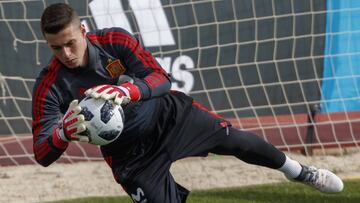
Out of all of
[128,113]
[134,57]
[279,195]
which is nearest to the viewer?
[134,57]

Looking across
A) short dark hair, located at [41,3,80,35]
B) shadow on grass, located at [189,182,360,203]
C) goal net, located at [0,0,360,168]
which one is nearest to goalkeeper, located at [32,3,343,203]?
short dark hair, located at [41,3,80,35]

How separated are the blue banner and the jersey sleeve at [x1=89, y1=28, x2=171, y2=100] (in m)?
3.03

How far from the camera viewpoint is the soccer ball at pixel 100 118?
334 centimetres

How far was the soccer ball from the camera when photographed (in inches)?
131

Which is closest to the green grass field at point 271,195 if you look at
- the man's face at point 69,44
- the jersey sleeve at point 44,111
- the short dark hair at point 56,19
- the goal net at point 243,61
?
the goal net at point 243,61

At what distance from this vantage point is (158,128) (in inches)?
159

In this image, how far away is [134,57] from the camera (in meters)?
3.71

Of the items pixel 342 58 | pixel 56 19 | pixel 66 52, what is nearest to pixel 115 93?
pixel 66 52

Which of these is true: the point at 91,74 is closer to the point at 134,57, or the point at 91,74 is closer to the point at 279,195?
the point at 134,57

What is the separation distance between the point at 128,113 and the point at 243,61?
2768 millimetres

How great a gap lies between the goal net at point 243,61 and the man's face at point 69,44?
8.52 ft

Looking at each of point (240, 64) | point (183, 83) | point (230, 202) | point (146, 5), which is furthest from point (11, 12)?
point (230, 202)

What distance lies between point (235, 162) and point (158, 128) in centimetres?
234

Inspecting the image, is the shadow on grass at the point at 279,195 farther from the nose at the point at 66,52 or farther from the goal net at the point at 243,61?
the nose at the point at 66,52
